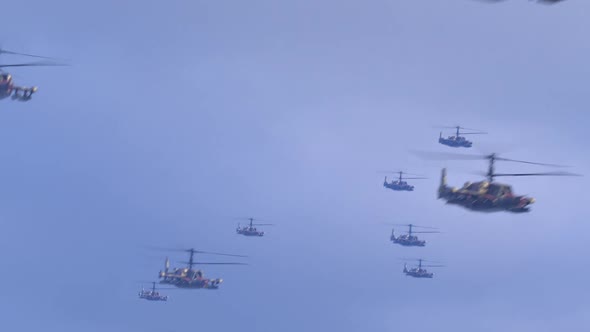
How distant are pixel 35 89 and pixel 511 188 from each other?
35.3m

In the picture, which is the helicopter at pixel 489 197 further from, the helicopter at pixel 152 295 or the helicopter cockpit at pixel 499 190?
the helicopter at pixel 152 295

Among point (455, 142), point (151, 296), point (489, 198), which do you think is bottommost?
point (151, 296)

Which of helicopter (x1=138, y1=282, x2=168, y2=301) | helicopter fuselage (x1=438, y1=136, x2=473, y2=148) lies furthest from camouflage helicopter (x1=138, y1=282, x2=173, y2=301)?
helicopter fuselage (x1=438, y1=136, x2=473, y2=148)

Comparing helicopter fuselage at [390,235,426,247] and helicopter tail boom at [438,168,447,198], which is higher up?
helicopter tail boom at [438,168,447,198]

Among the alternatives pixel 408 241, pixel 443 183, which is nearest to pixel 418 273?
pixel 408 241

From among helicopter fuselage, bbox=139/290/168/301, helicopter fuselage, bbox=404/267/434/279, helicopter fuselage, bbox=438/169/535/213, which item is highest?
helicopter fuselage, bbox=438/169/535/213

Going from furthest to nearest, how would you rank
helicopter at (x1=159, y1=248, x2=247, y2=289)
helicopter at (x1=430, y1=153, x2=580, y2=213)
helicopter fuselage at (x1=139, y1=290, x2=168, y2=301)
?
1. helicopter fuselage at (x1=139, y1=290, x2=168, y2=301)
2. helicopter at (x1=159, y1=248, x2=247, y2=289)
3. helicopter at (x1=430, y1=153, x2=580, y2=213)

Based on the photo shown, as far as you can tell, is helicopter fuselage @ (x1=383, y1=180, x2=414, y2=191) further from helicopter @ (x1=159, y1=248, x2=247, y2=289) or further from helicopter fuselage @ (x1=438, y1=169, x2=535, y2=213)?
helicopter fuselage @ (x1=438, y1=169, x2=535, y2=213)

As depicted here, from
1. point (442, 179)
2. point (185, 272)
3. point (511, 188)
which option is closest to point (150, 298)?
point (185, 272)

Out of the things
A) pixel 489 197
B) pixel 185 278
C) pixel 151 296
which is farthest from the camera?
pixel 151 296

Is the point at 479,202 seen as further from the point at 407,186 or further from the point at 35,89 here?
the point at 407,186

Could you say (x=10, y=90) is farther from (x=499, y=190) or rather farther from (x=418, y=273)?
(x=418, y=273)

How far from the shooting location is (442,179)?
72.1m

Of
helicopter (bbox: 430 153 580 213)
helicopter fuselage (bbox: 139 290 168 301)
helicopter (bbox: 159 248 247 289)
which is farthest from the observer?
helicopter fuselage (bbox: 139 290 168 301)
